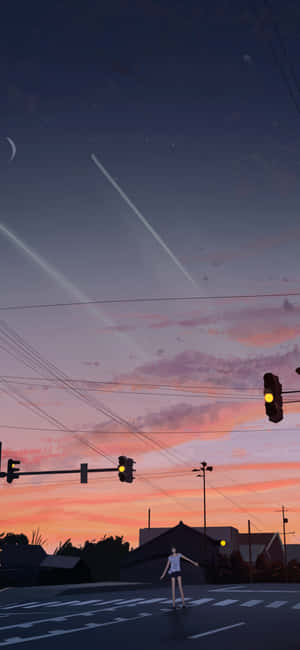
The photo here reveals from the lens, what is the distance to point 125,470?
1113 inches

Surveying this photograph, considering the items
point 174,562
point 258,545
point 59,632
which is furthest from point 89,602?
point 258,545

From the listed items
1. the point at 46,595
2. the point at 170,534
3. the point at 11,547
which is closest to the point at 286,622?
the point at 46,595

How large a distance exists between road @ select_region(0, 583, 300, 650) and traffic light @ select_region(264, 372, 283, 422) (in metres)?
4.64

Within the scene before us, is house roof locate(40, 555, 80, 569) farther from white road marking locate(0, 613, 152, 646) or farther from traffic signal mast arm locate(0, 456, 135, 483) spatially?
white road marking locate(0, 613, 152, 646)

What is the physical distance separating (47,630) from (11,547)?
240 ft

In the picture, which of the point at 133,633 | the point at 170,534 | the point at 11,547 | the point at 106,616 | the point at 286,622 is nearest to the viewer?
the point at 133,633

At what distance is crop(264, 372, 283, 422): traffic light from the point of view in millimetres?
15797

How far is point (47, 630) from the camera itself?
592 inches

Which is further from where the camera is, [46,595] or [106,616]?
[46,595]

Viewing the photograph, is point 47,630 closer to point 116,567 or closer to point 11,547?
point 11,547

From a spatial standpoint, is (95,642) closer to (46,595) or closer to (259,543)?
(46,595)

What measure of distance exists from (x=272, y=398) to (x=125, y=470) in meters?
13.7

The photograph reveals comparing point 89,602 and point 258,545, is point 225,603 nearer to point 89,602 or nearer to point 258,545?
point 89,602

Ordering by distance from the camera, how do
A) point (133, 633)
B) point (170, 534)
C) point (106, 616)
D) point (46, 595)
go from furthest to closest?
1. point (170, 534)
2. point (46, 595)
3. point (106, 616)
4. point (133, 633)
